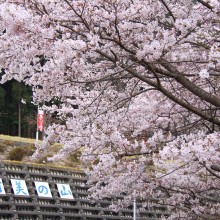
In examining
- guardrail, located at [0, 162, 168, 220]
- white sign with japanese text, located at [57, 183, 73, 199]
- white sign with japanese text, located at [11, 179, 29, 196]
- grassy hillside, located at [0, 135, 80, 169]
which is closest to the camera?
guardrail, located at [0, 162, 168, 220]

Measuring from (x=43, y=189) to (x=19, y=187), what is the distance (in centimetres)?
69

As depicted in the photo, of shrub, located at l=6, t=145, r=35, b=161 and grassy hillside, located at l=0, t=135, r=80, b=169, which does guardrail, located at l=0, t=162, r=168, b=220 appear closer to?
grassy hillside, located at l=0, t=135, r=80, b=169

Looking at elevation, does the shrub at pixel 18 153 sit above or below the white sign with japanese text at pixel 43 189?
above

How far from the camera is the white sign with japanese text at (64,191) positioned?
38.8ft

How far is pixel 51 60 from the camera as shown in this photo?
15.6ft

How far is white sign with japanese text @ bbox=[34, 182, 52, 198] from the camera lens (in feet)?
37.1

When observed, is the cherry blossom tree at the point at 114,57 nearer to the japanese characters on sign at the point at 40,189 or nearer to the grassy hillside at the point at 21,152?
the japanese characters on sign at the point at 40,189

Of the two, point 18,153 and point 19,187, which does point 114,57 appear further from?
point 18,153

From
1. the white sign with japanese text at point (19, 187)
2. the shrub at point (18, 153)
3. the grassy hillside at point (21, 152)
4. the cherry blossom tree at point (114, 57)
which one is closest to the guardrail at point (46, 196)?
the white sign with japanese text at point (19, 187)

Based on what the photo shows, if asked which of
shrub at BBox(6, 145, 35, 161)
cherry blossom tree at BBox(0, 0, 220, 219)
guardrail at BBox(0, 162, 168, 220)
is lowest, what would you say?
cherry blossom tree at BBox(0, 0, 220, 219)

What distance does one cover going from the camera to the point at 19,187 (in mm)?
10891

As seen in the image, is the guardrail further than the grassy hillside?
No

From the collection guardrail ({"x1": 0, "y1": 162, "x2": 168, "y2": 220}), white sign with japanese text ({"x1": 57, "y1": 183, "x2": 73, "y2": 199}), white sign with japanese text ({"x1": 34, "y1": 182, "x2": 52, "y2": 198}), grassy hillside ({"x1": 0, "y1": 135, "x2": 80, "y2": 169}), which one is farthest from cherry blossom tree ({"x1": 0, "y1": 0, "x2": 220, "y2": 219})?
grassy hillside ({"x1": 0, "y1": 135, "x2": 80, "y2": 169})

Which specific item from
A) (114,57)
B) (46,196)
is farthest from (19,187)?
(114,57)
